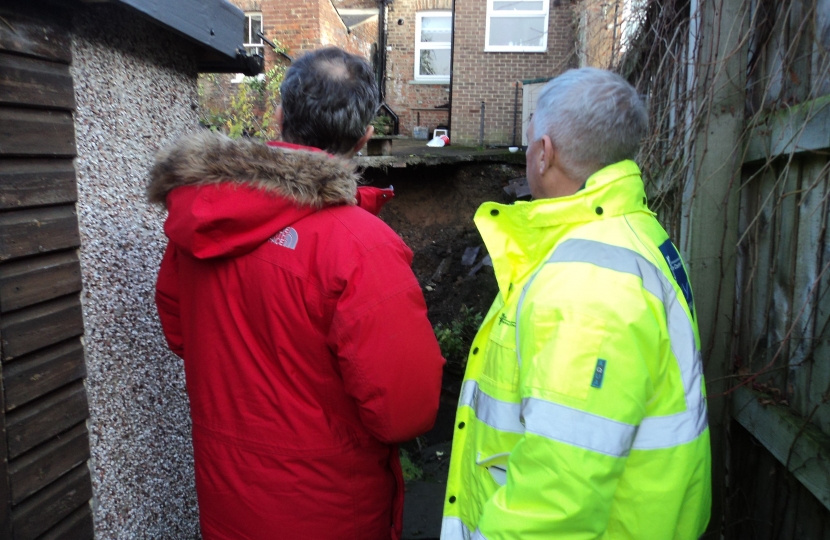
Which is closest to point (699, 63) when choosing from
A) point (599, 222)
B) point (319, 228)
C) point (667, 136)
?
point (667, 136)

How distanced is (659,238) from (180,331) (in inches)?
59.3

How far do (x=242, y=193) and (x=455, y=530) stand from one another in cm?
100

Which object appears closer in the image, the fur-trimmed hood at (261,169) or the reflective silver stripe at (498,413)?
the reflective silver stripe at (498,413)

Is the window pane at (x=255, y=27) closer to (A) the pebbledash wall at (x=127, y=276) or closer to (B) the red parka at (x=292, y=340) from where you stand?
(A) the pebbledash wall at (x=127, y=276)

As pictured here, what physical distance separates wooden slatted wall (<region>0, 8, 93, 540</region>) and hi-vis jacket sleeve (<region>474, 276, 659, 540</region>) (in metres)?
1.34

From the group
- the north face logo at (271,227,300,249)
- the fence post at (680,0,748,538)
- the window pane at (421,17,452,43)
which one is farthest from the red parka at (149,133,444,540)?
the window pane at (421,17,452,43)

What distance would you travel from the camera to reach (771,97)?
1994 mm

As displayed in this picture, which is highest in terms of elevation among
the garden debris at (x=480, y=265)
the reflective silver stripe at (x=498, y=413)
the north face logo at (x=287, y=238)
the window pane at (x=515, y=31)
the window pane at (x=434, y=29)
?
the window pane at (x=434, y=29)

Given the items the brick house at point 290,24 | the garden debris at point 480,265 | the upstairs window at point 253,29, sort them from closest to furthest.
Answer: the garden debris at point 480,265 < the brick house at point 290,24 < the upstairs window at point 253,29

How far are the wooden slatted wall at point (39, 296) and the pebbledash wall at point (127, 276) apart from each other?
8cm

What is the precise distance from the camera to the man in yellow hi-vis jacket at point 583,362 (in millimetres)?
1136

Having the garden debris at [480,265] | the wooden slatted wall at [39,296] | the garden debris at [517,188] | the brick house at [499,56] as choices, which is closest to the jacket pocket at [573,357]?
the wooden slatted wall at [39,296]

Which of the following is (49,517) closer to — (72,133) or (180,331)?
(180,331)

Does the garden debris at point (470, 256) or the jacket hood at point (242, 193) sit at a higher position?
the jacket hood at point (242, 193)
